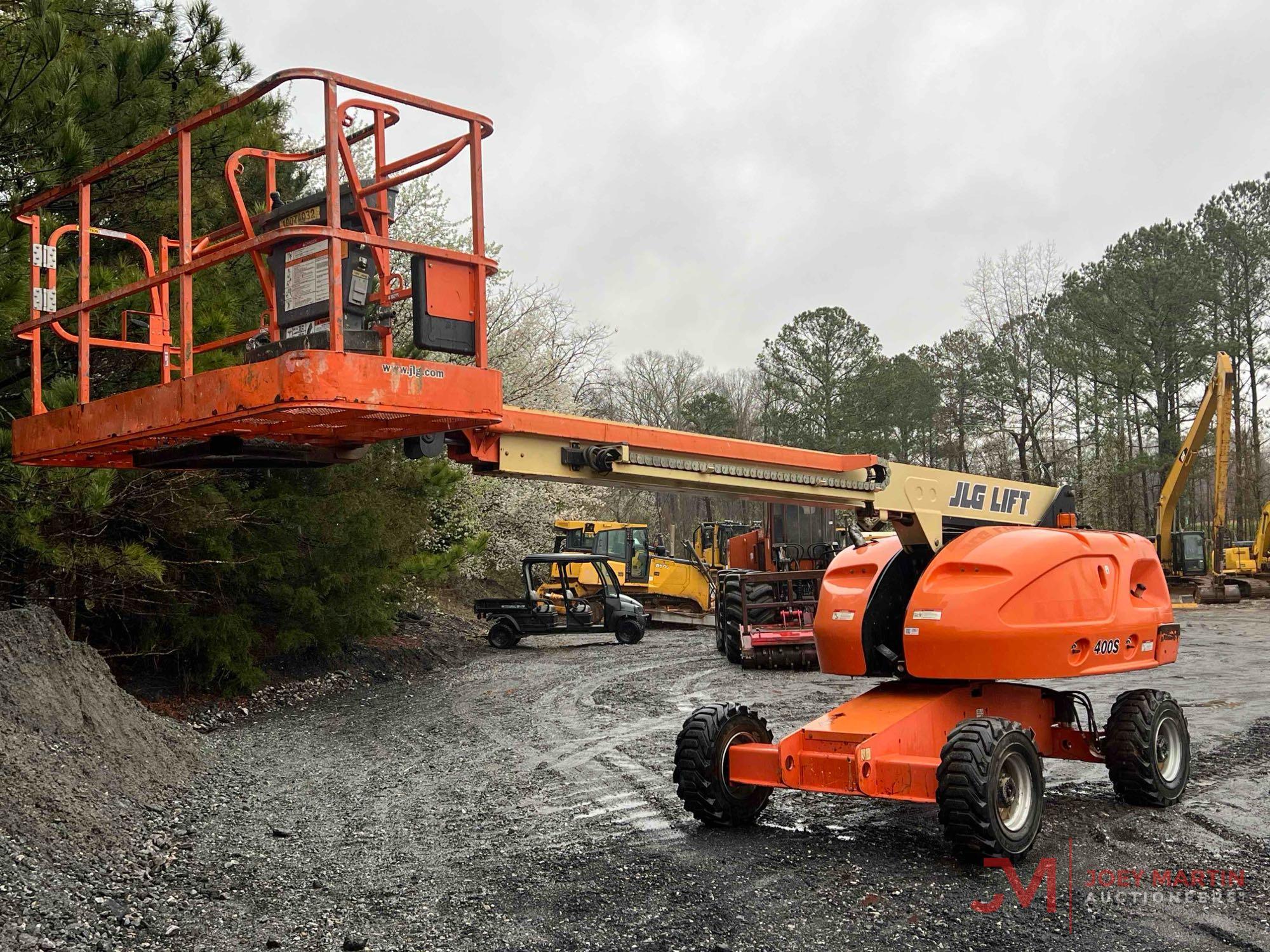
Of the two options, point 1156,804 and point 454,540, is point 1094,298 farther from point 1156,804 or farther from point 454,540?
point 1156,804

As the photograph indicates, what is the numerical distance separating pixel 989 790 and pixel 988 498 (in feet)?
7.83

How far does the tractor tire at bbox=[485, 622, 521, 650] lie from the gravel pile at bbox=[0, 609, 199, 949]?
37.3ft

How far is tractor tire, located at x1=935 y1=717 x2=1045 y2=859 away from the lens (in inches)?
224

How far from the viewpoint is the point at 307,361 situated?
4.48m

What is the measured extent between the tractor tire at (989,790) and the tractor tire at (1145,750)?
118cm

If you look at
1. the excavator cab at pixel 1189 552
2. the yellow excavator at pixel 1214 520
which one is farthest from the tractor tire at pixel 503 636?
the excavator cab at pixel 1189 552

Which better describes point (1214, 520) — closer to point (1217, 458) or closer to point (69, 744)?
point (1217, 458)

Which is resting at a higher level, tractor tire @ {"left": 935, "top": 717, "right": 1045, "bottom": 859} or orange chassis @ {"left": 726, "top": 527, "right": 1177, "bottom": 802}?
orange chassis @ {"left": 726, "top": 527, "right": 1177, "bottom": 802}

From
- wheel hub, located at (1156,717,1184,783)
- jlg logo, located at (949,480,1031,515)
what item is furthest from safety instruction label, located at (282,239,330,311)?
wheel hub, located at (1156,717,1184,783)

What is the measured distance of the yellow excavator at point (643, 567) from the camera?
29516 millimetres

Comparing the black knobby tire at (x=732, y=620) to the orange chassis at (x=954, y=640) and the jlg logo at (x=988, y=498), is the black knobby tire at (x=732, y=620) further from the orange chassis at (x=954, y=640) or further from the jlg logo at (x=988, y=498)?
the orange chassis at (x=954, y=640)

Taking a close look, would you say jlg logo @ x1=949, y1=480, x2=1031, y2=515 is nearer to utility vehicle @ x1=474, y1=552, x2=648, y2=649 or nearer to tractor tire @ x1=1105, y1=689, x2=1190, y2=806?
tractor tire @ x1=1105, y1=689, x2=1190, y2=806

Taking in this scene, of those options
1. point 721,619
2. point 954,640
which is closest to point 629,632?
point 721,619

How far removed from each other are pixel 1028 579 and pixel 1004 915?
2020 millimetres
